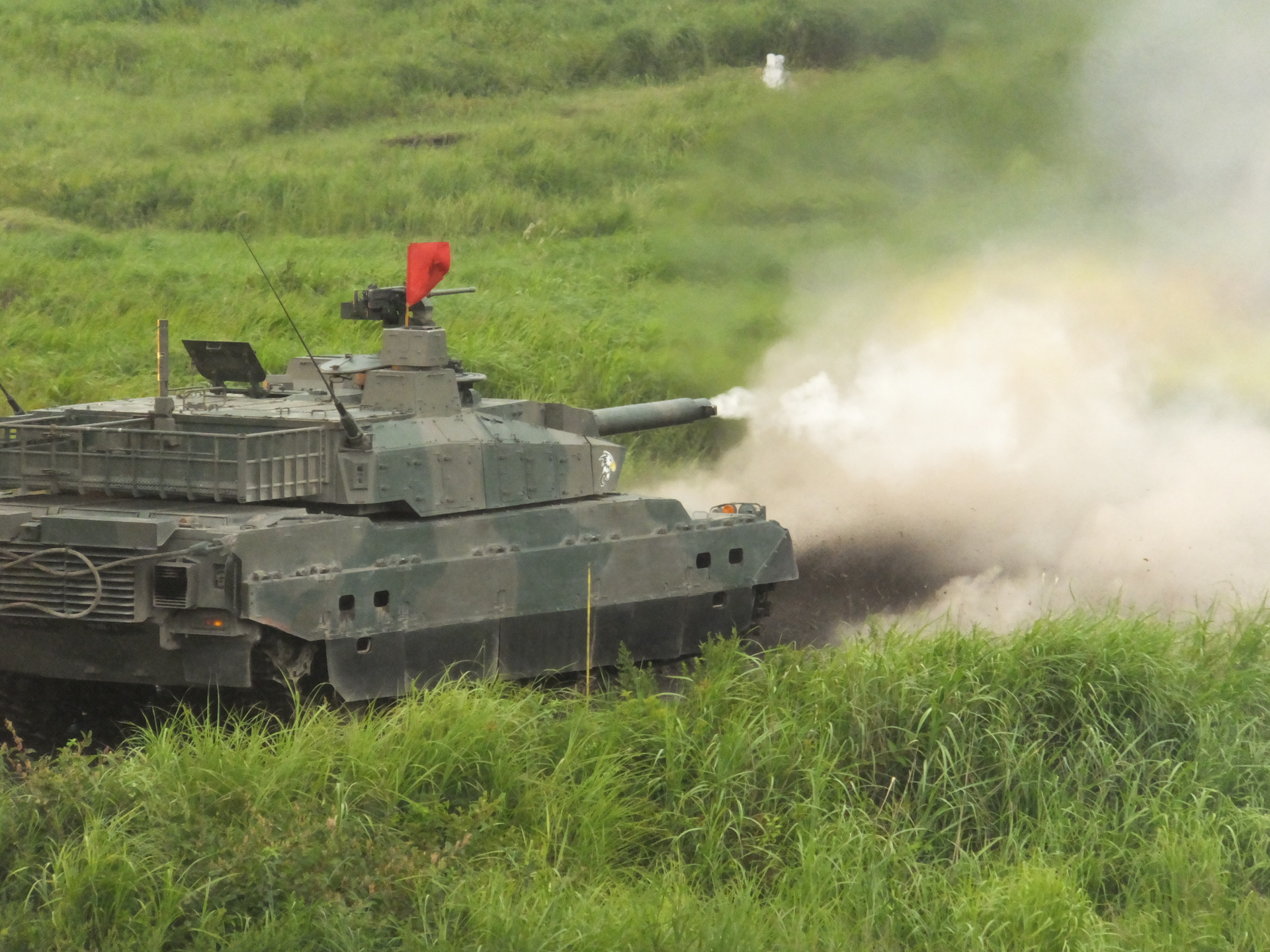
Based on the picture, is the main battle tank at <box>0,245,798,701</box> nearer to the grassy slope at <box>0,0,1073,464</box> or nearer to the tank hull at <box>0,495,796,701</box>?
the tank hull at <box>0,495,796,701</box>

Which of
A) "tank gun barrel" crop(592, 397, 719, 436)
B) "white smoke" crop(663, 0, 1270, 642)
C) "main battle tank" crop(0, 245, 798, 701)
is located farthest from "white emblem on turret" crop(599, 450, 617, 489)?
"white smoke" crop(663, 0, 1270, 642)

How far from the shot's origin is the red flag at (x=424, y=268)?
1272 centimetres

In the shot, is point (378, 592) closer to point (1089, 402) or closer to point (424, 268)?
point (424, 268)

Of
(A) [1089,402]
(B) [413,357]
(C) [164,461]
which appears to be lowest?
(C) [164,461]

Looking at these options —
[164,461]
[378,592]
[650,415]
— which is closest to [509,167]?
[650,415]

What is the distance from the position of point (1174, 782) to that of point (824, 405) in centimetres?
824

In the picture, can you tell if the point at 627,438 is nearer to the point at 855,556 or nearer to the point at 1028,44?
→ the point at 855,556

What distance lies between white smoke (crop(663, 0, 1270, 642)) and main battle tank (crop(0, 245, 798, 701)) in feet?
9.89

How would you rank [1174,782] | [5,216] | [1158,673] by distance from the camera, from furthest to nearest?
[5,216] → [1158,673] → [1174,782]

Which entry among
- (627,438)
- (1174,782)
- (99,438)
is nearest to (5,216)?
(627,438)

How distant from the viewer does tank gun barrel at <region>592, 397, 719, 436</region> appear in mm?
14453

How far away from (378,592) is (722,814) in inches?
114

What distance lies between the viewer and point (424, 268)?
1272cm

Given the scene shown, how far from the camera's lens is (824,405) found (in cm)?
1762
